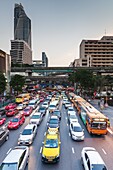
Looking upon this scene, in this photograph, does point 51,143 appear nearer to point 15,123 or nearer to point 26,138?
point 26,138

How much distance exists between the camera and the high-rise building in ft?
436

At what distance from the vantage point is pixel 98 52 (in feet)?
442

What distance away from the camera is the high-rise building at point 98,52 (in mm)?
132875

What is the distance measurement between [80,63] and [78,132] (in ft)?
380

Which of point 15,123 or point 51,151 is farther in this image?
point 15,123

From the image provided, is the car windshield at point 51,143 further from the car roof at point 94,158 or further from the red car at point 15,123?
the red car at point 15,123

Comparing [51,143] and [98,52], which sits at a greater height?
[98,52]

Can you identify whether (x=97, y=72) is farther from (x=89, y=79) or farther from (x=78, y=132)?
(x=78, y=132)

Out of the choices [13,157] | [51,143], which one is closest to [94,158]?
[51,143]

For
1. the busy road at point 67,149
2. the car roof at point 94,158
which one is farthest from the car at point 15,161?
the car roof at point 94,158

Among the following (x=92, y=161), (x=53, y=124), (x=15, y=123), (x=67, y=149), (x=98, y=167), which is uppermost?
(x=92, y=161)

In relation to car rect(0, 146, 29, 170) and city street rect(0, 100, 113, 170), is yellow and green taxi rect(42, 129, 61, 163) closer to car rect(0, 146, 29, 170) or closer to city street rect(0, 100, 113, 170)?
city street rect(0, 100, 113, 170)

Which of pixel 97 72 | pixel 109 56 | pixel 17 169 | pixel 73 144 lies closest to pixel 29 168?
pixel 17 169

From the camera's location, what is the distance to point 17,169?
38.4ft
